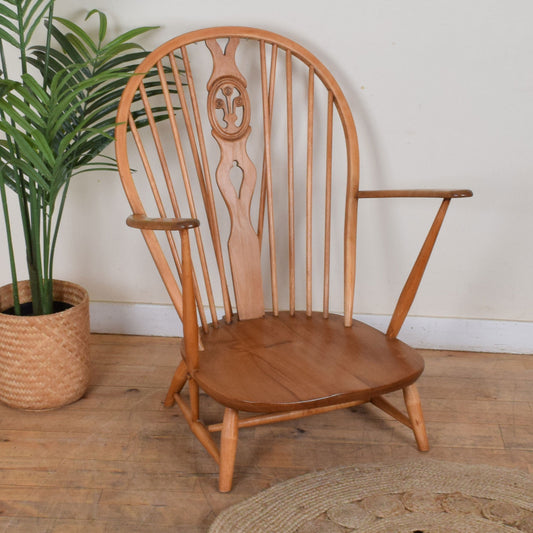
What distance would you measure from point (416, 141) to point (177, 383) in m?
1.03

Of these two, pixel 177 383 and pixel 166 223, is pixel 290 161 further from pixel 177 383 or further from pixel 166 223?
pixel 177 383

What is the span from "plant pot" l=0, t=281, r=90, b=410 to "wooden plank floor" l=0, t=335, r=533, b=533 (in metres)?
0.05

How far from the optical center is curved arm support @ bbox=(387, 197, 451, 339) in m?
1.38

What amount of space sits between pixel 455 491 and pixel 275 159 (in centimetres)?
108

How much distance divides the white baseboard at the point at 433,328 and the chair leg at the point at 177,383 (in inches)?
18.2

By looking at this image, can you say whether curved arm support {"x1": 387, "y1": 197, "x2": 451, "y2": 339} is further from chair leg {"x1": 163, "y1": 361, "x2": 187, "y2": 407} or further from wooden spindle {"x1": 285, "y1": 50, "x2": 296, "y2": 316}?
chair leg {"x1": 163, "y1": 361, "x2": 187, "y2": 407}

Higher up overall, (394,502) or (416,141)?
(416,141)

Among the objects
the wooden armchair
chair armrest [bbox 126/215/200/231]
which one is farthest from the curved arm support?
chair armrest [bbox 126/215/200/231]

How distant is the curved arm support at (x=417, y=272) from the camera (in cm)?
138

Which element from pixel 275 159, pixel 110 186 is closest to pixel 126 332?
pixel 110 186

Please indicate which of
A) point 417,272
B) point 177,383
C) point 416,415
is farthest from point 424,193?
point 177,383

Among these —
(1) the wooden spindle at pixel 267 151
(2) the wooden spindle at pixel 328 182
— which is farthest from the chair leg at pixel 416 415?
(1) the wooden spindle at pixel 267 151

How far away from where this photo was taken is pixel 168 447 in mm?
1519

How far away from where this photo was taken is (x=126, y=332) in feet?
7.06
